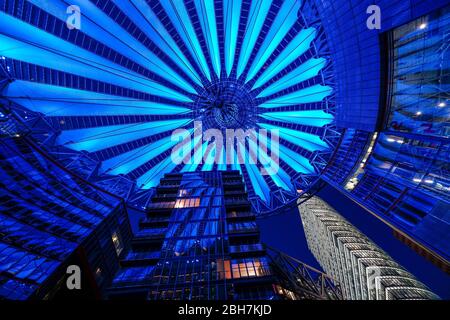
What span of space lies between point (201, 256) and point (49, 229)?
53.1 feet

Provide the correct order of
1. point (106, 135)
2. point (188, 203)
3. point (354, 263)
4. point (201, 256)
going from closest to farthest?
1. point (201, 256)
2. point (106, 135)
3. point (188, 203)
4. point (354, 263)

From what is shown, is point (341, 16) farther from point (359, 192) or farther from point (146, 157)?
point (146, 157)

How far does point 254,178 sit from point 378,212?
70.2 ft

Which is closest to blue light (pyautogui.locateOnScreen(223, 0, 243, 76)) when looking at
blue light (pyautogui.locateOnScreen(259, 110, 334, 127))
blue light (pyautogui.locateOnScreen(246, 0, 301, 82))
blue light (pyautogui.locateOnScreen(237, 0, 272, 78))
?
blue light (pyautogui.locateOnScreen(237, 0, 272, 78))

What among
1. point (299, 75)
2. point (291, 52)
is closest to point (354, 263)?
point (299, 75)

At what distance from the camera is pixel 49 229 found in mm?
20750

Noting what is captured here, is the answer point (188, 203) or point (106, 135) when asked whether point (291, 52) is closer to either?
point (188, 203)

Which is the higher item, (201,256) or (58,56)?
(58,56)

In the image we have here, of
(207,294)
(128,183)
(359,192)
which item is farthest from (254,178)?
(207,294)

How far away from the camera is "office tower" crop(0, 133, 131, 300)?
54.3 feet

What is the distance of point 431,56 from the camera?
52.3 ft

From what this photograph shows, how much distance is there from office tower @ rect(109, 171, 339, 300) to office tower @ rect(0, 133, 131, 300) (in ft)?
16.2

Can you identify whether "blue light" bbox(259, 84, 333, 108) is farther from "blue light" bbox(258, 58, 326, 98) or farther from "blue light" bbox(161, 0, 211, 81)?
"blue light" bbox(161, 0, 211, 81)
